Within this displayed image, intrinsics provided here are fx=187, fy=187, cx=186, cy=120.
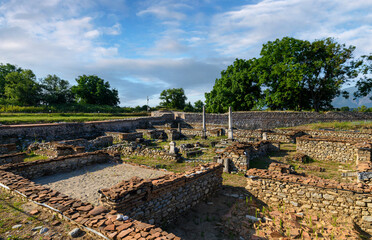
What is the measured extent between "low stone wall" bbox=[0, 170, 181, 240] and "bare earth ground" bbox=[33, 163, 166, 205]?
1.53 m

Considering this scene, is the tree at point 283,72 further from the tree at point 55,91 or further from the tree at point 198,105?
the tree at point 55,91

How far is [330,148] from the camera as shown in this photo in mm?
12305

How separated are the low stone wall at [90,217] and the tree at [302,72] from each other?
104 feet

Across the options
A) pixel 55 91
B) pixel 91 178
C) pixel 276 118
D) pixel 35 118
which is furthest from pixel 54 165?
pixel 55 91

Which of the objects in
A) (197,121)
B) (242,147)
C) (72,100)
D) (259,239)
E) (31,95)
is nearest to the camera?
(259,239)

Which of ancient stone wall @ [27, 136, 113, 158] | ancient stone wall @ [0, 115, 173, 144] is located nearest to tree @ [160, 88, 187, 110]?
ancient stone wall @ [0, 115, 173, 144]

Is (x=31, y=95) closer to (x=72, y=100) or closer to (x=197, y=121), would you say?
(x=72, y=100)

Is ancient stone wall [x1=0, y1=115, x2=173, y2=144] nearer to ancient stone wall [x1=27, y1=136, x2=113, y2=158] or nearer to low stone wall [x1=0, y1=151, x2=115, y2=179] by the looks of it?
ancient stone wall [x1=27, y1=136, x2=113, y2=158]

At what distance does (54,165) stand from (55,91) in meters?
47.5

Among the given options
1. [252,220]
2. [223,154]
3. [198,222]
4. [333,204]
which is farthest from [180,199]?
[223,154]

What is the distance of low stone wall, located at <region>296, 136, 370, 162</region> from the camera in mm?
11538

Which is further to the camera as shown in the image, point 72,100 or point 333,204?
point 72,100

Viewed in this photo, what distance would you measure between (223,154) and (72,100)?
53.5 m

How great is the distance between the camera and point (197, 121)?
3666 cm
